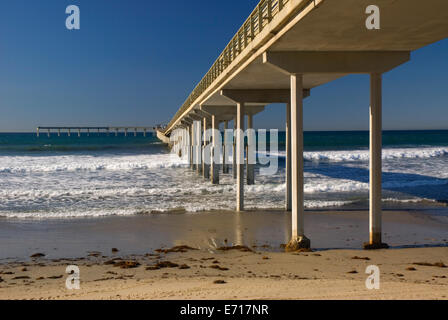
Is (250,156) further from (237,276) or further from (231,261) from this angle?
(237,276)

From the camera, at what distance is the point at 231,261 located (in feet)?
28.5

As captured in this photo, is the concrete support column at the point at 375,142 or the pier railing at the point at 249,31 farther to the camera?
the concrete support column at the point at 375,142

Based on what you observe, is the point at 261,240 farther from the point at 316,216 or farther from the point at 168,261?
the point at 316,216

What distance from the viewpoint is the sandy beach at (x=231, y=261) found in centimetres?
603

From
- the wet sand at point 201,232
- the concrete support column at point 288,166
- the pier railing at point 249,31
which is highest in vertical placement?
the pier railing at point 249,31

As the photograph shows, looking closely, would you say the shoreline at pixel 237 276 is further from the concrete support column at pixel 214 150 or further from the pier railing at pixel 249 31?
the concrete support column at pixel 214 150

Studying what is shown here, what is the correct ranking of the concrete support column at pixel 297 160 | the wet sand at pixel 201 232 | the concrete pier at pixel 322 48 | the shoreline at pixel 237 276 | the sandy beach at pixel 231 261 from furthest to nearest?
the wet sand at pixel 201 232
the concrete support column at pixel 297 160
the concrete pier at pixel 322 48
the sandy beach at pixel 231 261
the shoreline at pixel 237 276

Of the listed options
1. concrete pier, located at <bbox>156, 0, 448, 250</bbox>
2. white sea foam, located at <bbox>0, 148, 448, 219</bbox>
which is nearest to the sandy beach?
concrete pier, located at <bbox>156, 0, 448, 250</bbox>

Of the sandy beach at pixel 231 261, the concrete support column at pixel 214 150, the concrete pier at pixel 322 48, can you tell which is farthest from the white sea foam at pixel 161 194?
the concrete pier at pixel 322 48

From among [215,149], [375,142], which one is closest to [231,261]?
[375,142]

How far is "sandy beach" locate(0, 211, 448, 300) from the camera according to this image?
603 cm

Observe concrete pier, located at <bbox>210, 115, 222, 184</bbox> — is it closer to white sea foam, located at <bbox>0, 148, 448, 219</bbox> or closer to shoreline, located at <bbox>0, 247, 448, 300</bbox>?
white sea foam, located at <bbox>0, 148, 448, 219</bbox>

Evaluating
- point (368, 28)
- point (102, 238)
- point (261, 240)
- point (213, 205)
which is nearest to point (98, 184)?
point (213, 205)

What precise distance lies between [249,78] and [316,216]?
4.68m
